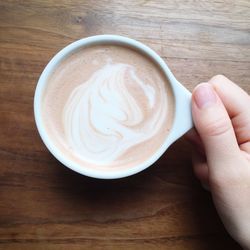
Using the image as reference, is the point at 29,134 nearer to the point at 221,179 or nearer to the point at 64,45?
the point at 64,45

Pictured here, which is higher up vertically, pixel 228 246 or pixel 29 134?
pixel 29 134

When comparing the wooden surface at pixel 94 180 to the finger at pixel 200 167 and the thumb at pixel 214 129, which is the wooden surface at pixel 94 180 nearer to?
the finger at pixel 200 167

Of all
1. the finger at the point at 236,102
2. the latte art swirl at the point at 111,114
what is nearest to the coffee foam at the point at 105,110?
the latte art swirl at the point at 111,114

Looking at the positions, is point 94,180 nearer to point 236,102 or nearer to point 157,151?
point 157,151

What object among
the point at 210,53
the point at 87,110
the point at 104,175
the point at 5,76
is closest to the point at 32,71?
the point at 5,76

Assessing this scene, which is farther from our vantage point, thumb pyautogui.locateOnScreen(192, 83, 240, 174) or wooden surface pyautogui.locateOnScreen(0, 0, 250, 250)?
wooden surface pyautogui.locateOnScreen(0, 0, 250, 250)

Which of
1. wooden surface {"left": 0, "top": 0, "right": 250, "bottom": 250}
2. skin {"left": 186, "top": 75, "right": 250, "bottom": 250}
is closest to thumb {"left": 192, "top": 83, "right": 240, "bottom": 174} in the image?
skin {"left": 186, "top": 75, "right": 250, "bottom": 250}

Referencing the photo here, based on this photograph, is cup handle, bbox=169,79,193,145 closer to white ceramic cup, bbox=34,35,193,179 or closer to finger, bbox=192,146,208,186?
white ceramic cup, bbox=34,35,193,179
